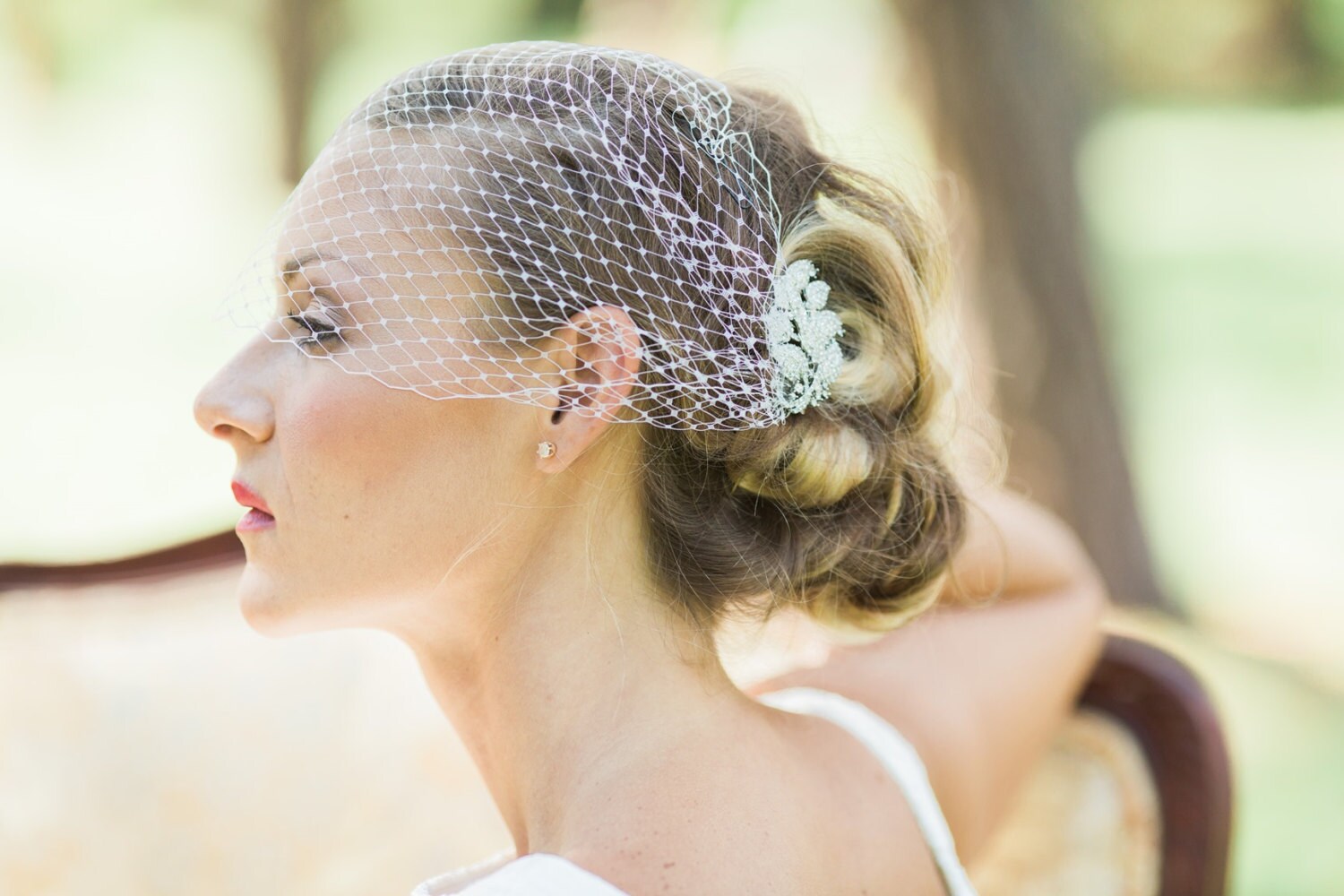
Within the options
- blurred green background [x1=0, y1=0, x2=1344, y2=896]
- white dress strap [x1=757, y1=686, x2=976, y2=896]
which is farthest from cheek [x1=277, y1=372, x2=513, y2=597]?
blurred green background [x1=0, y1=0, x2=1344, y2=896]

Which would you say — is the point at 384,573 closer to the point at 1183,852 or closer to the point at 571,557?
the point at 571,557

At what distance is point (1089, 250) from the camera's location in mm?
3814

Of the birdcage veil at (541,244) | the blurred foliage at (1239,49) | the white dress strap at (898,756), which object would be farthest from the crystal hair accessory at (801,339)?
the blurred foliage at (1239,49)

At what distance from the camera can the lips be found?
5.03 feet

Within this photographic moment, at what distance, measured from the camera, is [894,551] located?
1.81 m

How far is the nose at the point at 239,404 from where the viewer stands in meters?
1.52

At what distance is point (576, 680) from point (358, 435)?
415mm

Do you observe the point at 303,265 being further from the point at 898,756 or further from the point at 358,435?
the point at 898,756

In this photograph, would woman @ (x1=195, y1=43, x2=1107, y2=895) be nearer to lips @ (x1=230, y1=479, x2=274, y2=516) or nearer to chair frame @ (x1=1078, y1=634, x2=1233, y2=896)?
lips @ (x1=230, y1=479, x2=274, y2=516)

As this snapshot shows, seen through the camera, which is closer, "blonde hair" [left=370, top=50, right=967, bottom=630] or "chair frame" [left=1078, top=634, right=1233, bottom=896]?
"blonde hair" [left=370, top=50, right=967, bottom=630]

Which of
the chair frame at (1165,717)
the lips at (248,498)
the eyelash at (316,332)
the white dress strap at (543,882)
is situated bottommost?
the chair frame at (1165,717)

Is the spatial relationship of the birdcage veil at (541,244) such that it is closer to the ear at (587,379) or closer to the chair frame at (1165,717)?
the ear at (587,379)

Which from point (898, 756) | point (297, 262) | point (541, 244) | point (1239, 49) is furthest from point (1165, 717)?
point (1239, 49)

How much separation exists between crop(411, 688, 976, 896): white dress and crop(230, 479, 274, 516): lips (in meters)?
0.53
